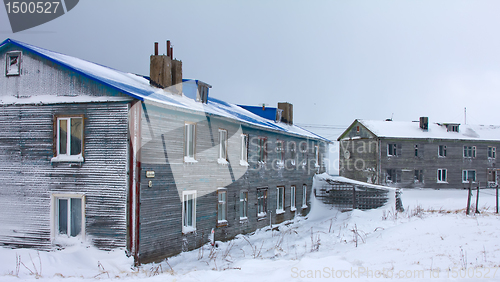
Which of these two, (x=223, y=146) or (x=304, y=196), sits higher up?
(x=223, y=146)

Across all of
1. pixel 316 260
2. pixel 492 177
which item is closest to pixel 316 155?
pixel 316 260

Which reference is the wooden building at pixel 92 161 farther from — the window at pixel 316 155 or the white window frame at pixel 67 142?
the window at pixel 316 155

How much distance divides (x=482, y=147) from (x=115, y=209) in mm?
45221

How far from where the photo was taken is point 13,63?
46.3 feet

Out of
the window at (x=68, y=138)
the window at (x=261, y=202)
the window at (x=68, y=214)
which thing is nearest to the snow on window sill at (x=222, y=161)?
the window at (x=261, y=202)

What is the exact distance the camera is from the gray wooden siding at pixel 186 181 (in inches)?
527

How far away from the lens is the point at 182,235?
15031 mm

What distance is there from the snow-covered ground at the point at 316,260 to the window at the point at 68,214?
2.06ft

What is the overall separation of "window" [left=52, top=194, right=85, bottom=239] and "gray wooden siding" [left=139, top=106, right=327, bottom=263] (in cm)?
205

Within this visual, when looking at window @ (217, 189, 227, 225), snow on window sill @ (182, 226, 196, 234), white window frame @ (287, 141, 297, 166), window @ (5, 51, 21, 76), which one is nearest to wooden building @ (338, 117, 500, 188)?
white window frame @ (287, 141, 297, 166)

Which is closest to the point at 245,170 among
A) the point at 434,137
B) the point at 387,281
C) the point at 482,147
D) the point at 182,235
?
the point at 182,235

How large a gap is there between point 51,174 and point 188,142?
485 centimetres

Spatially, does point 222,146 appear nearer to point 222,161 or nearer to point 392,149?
point 222,161

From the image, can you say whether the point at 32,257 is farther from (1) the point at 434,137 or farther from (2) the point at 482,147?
(2) the point at 482,147
